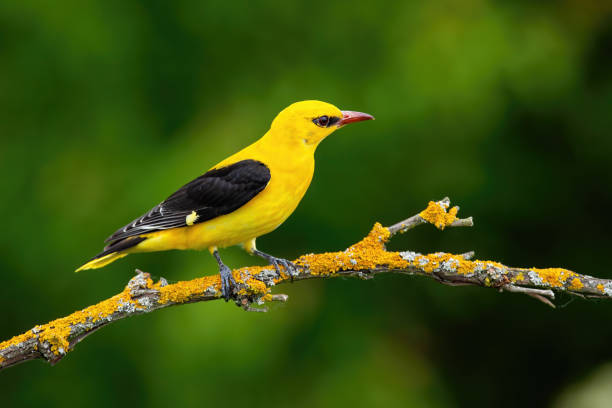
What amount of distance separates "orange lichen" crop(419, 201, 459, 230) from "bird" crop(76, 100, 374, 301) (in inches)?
26.7

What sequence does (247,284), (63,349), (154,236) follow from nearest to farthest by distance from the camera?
(63,349)
(247,284)
(154,236)

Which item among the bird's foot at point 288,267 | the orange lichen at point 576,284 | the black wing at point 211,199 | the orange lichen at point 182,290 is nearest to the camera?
the orange lichen at point 576,284

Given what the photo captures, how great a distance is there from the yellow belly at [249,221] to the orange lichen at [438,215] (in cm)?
73

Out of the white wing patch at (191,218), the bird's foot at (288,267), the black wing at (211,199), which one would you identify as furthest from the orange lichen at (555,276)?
the white wing patch at (191,218)

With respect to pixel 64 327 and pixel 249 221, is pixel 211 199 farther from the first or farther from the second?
pixel 64 327

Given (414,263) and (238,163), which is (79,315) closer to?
(238,163)

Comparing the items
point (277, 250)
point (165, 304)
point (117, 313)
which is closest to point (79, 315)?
point (117, 313)

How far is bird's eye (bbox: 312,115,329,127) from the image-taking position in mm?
4059

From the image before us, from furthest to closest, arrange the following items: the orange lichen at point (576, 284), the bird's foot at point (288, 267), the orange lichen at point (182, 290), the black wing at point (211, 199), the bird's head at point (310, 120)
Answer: the bird's head at point (310, 120) → the black wing at point (211, 199) → the bird's foot at point (288, 267) → the orange lichen at point (182, 290) → the orange lichen at point (576, 284)

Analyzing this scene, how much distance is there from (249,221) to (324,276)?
517 millimetres

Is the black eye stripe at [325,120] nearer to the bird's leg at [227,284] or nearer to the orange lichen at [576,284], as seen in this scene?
the bird's leg at [227,284]

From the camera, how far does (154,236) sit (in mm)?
4051

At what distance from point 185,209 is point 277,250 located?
6.55 ft

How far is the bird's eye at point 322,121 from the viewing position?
4059 millimetres
